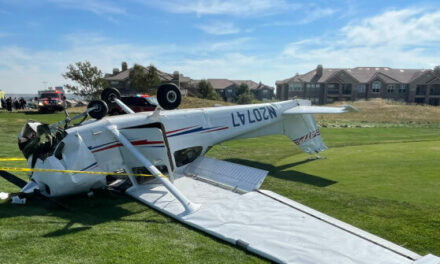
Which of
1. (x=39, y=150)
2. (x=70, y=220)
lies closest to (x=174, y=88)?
(x=39, y=150)

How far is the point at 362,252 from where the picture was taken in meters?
5.61

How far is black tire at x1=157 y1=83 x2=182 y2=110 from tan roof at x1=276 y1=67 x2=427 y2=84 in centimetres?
7804

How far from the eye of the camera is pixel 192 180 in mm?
10047

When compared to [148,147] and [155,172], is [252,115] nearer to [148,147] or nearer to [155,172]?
[148,147]

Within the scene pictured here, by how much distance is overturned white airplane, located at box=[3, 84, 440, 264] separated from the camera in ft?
19.3

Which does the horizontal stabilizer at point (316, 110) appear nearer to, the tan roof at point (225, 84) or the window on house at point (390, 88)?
the window on house at point (390, 88)

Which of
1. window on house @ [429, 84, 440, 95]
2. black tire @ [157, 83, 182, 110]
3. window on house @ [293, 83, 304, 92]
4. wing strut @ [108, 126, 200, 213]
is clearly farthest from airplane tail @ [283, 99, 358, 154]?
window on house @ [429, 84, 440, 95]

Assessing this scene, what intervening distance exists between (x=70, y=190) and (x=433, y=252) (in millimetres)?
8977

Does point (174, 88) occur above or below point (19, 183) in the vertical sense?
above

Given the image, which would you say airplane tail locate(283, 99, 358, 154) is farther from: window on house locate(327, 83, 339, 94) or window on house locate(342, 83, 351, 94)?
window on house locate(342, 83, 351, 94)

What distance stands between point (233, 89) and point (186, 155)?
101584mm

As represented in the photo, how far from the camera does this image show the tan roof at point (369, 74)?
81.3 m

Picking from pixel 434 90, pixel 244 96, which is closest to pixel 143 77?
pixel 244 96

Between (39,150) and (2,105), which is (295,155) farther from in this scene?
(2,105)
